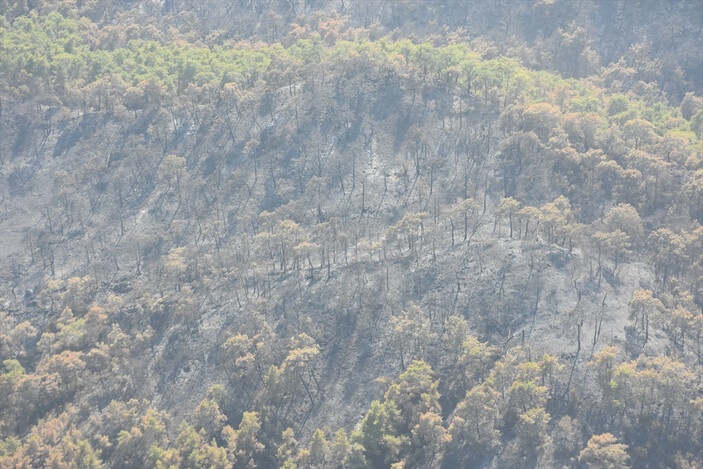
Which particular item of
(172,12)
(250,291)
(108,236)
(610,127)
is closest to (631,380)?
(250,291)

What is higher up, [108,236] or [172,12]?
[172,12]

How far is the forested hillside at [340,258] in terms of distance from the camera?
233 feet

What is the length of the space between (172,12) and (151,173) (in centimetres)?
8079

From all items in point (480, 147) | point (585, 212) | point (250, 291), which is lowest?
point (250, 291)

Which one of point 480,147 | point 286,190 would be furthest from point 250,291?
point 480,147

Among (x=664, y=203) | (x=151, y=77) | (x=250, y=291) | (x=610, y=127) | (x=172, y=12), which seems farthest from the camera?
(x=172, y=12)

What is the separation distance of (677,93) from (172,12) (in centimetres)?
13519

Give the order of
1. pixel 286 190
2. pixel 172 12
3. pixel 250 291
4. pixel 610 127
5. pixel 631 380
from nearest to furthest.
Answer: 1. pixel 631 380
2. pixel 250 291
3. pixel 286 190
4. pixel 610 127
5. pixel 172 12

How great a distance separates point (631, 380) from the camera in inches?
2709

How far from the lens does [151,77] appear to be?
130875 mm

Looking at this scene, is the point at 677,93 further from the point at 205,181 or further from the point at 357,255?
the point at 205,181

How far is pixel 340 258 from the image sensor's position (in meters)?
94.6

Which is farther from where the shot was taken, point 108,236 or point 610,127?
point 610,127

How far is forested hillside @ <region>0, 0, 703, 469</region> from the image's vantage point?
70875 mm
